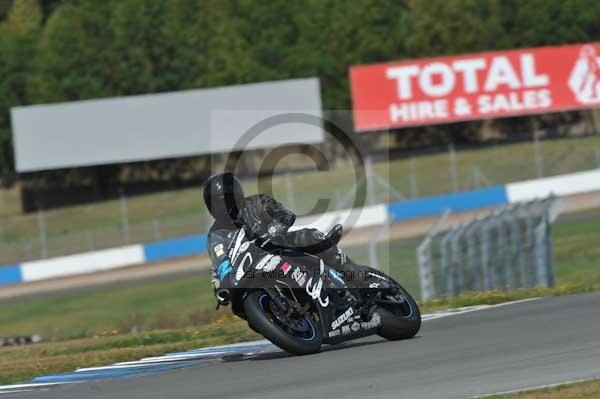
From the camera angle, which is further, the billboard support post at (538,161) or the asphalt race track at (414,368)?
the billboard support post at (538,161)

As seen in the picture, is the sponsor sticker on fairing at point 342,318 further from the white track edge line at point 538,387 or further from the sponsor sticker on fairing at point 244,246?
the white track edge line at point 538,387

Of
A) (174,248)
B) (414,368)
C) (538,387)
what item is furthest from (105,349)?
(174,248)

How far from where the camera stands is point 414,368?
7918mm

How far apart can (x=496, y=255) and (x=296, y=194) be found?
1844cm

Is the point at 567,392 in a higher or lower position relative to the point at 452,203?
lower

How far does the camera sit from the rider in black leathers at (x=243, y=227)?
8789mm

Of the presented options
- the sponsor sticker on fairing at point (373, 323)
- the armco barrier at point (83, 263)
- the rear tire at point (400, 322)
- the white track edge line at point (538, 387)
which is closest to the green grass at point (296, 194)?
the armco barrier at point (83, 263)

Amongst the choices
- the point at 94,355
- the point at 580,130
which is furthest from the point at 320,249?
the point at 580,130

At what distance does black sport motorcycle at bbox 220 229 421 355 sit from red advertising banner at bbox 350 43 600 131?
1063 inches

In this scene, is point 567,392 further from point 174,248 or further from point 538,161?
point 538,161

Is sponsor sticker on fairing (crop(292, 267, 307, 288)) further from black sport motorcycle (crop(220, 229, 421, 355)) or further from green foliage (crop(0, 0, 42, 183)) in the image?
green foliage (crop(0, 0, 42, 183))

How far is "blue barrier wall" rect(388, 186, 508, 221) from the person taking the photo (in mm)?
32906

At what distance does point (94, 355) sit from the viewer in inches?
447

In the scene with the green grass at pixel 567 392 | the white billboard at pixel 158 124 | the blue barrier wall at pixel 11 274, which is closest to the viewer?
the green grass at pixel 567 392
